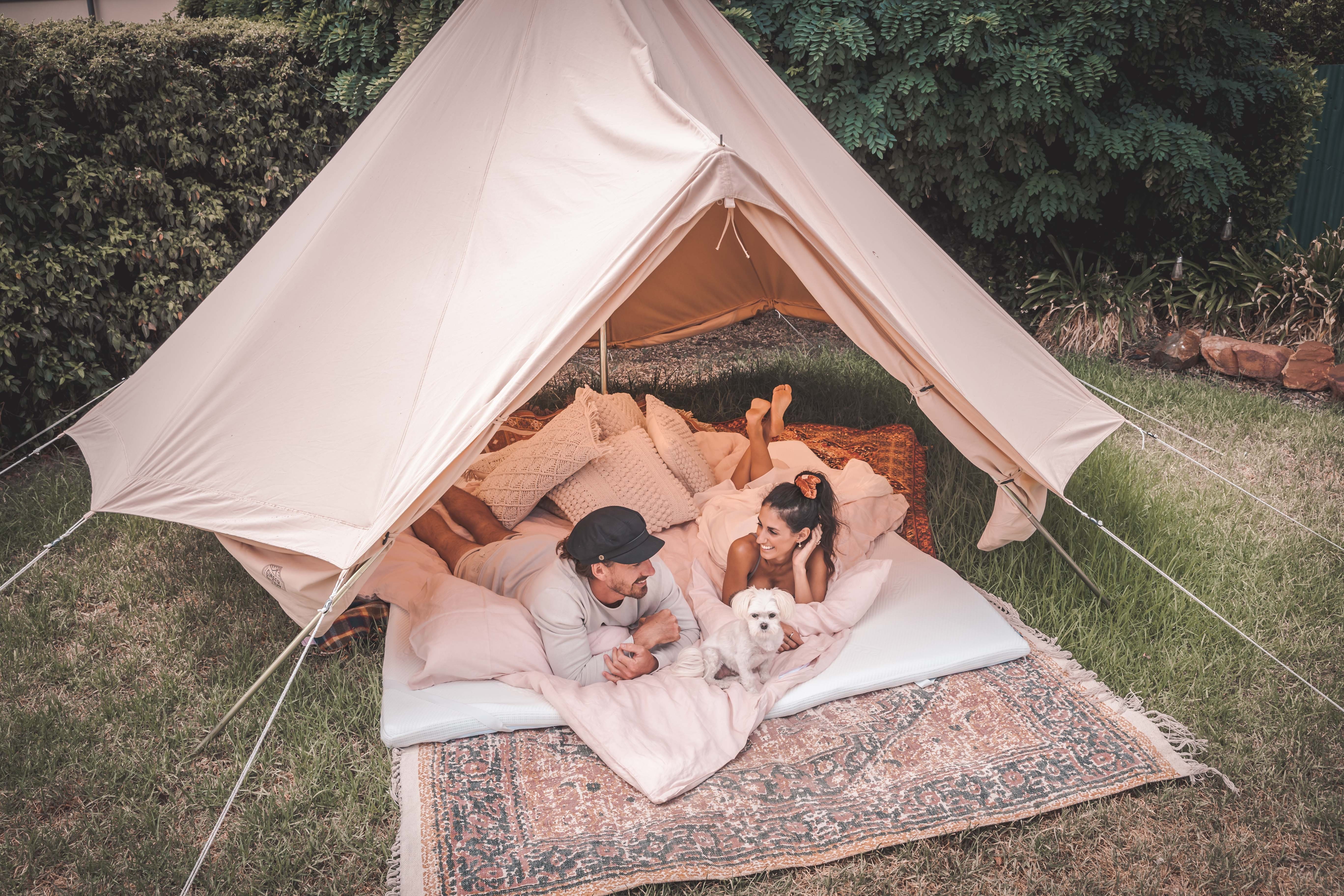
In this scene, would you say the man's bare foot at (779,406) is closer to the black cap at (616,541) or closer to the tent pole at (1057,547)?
the tent pole at (1057,547)

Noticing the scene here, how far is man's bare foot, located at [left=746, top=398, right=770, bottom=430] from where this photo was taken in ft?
11.9

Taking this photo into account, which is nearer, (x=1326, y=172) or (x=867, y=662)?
(x=867, y=662)

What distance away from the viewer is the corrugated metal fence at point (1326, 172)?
21.0 feet

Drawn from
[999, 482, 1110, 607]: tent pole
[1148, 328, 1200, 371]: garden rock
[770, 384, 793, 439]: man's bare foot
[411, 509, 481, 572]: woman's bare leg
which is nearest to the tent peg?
[770, 384, 793, 439]: man's bare foot

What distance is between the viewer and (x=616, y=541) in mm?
2393

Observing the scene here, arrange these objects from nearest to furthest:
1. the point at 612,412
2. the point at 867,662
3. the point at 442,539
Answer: the point at 867,662 < the point at 442,539 < the point at 612,412

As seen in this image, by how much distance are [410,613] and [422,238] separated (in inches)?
43.1

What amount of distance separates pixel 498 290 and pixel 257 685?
1.10 m

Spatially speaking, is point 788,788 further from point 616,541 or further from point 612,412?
point 612,412

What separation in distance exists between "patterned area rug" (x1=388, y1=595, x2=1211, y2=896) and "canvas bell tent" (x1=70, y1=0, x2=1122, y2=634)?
535 mm

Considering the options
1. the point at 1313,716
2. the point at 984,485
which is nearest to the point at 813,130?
the point at 984,485

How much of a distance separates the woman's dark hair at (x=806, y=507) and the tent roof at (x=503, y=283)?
0.41 meters

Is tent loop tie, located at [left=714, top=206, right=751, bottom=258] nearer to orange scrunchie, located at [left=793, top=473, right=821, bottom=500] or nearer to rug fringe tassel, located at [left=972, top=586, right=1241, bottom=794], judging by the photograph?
orange scrunchie, located at [left=793, top=473, right=821, bottom=500]

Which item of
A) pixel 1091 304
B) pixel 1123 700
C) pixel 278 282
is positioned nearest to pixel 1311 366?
pixel 1091 304
